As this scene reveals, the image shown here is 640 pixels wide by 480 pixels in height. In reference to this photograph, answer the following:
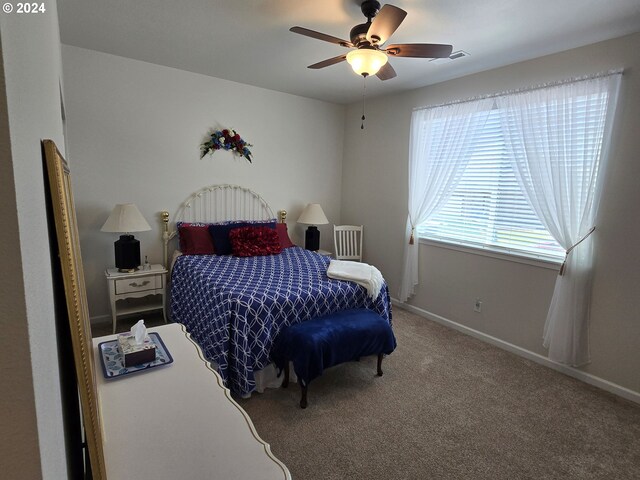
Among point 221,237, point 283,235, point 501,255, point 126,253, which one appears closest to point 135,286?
point 126,253

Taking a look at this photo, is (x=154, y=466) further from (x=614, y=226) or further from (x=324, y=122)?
(x=324, y=122)

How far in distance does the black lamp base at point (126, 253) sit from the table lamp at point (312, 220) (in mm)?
1936

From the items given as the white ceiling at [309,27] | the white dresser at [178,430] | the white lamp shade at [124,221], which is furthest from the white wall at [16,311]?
the white lamp shade at [124,221]

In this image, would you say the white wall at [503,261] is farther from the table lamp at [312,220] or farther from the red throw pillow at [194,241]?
the red throw pillow at [194,241]

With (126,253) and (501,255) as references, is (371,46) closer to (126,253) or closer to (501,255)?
(501,255)

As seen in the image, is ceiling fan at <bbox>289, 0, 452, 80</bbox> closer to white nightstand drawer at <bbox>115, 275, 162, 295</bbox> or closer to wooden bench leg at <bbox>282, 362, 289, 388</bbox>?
wooden bench leg at <bbox>282, 362, 289, 388</bbox>

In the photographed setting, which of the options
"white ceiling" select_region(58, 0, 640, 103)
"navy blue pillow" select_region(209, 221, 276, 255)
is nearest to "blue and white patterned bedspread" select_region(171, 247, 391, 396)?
"navy blue pillow" select_region(209, 221, 276, 255)

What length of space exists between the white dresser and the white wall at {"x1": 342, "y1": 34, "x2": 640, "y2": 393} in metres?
2.87

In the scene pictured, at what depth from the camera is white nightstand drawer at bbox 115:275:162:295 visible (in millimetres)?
3236

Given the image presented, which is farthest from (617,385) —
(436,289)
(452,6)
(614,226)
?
(452,6)

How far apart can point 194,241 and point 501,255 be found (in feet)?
10.1

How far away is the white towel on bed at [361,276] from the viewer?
2.92 metres

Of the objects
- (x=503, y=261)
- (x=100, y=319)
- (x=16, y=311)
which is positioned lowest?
(x=100, y=319)

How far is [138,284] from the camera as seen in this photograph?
3324 millimetres
